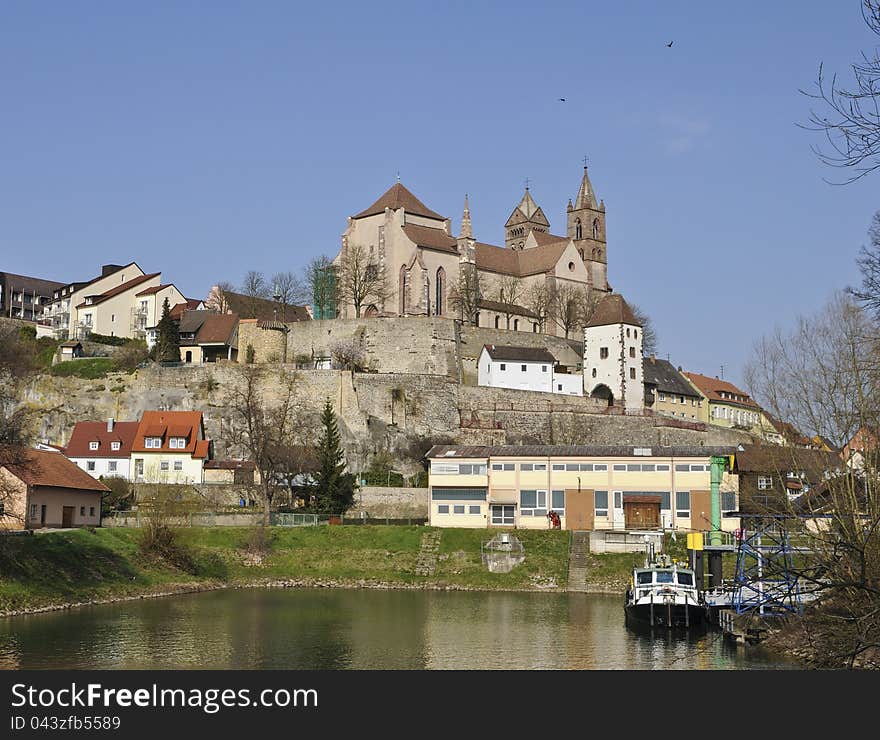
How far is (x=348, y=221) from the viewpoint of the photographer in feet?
331

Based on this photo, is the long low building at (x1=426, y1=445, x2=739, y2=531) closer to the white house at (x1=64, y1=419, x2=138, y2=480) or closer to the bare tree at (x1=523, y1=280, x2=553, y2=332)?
the white house at (x1=64, y1=419, x2=138, y2=480)

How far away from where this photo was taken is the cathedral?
315 ft

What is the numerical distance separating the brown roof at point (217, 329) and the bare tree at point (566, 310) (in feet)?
98.5

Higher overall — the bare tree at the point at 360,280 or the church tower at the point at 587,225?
the church tower at the point at 587,225

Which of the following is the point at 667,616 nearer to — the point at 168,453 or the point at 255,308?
the point at 168,453

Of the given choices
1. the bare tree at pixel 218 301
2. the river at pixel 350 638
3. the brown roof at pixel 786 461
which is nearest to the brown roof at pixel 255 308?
the bare tree at pixel 218 301

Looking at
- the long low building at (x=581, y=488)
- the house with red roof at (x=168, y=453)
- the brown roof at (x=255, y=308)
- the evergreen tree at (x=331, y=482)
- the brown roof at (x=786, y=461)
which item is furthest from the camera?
the brown roof at (x=255, y=308)

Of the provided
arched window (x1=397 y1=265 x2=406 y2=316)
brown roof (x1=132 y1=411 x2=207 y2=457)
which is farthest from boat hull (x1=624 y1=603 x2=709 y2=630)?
arched window (x1=397 y1=265 x2=406 y2=316)

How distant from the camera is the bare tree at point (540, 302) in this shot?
4018 inches

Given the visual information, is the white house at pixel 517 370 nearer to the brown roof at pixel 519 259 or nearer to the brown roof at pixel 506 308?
the brown roof at pixel 506 308

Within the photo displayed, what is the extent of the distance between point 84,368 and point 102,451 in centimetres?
1210
